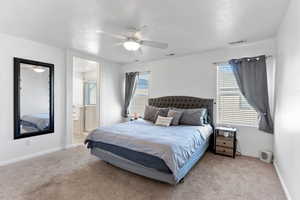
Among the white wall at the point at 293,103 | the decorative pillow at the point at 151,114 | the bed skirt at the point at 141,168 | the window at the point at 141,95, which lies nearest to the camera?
the white wall at the point at 293,103

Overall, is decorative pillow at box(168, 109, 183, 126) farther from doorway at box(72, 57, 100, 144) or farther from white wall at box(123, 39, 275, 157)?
doorway at box(72, 57, 100, 144)

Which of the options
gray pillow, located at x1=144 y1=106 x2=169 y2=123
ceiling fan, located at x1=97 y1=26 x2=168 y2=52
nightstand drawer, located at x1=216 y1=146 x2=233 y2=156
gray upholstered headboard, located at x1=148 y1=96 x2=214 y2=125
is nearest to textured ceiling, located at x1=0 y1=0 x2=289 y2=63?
ceiling fan, located at x1=97 y1=26 x2=168 y2=52

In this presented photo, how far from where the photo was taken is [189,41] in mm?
3363

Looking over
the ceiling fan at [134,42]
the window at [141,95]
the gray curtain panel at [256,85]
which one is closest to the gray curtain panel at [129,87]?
the window at [141,95]

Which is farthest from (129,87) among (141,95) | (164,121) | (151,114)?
(164,121)

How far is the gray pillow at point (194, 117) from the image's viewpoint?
11.6 ft

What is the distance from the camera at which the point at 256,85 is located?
3.30m

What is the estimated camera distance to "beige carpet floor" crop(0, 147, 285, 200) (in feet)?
6.72

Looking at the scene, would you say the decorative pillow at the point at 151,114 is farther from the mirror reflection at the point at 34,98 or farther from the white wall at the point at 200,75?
the mirror reflection at the point at 34,98

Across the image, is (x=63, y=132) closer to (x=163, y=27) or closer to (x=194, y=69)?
(x=163, y=27)

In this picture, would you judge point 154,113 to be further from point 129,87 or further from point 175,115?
point 129,87

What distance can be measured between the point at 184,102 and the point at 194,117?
2.78ft

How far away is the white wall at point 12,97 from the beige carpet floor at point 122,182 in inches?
14.0

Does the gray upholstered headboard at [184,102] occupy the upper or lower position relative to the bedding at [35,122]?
upper
